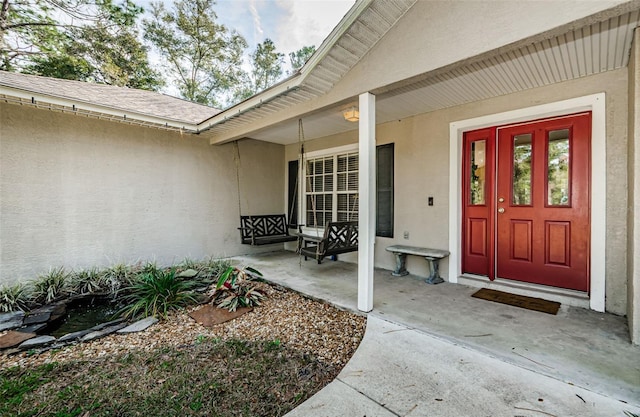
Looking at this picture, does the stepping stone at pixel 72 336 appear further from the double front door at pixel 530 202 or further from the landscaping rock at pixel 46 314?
the double front door at pixel 530 202

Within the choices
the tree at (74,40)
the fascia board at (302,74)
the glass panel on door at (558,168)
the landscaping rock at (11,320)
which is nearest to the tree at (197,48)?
the tree at (74,40)

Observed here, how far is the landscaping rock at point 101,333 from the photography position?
2.65 meters

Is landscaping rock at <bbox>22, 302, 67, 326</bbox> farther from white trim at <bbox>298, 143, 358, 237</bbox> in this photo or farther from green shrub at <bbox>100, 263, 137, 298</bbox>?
white trim at <bbox>298, 143, 358, 237</bbox>

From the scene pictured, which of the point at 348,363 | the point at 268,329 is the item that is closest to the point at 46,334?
the point at 268,329

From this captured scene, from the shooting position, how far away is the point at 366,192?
2.91 meters

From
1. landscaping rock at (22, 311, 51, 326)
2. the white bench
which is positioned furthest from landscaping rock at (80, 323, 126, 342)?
the white bench

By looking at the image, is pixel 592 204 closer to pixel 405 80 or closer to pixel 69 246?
pixel 405 80

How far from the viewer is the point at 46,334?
2.84 m

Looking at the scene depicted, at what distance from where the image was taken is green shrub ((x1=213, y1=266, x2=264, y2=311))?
335 centimetres

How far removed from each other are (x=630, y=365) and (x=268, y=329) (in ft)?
9.41

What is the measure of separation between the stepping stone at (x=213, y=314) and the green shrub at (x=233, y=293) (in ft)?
0.21

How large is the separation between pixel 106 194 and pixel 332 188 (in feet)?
13.2

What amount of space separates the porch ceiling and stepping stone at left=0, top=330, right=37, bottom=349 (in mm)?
3669

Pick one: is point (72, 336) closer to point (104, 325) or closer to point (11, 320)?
point (104, 325)
